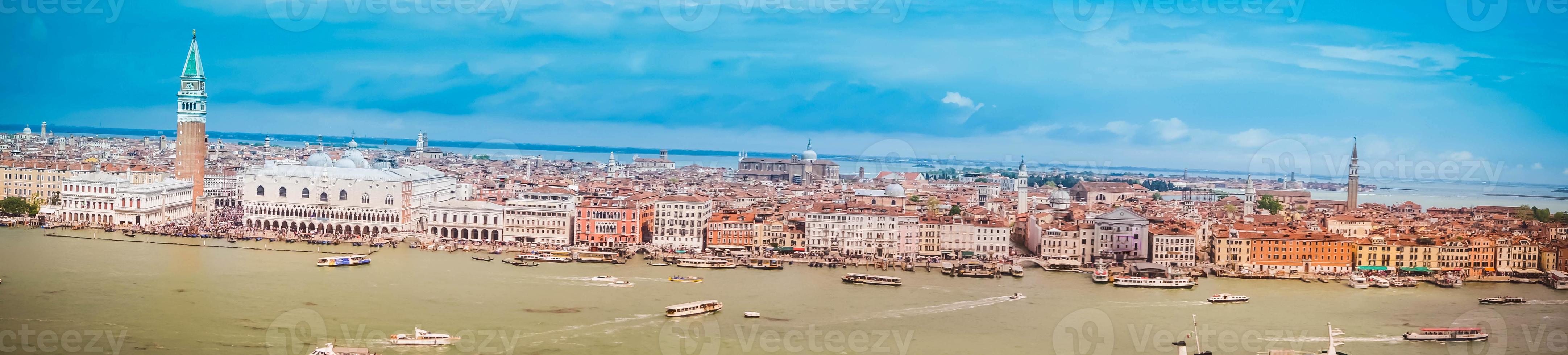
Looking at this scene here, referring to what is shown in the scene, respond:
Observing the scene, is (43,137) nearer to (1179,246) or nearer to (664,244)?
(664,244)

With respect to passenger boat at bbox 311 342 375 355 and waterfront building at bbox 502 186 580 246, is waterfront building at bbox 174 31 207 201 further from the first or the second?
passenger boat at bbox 311 342 375 355

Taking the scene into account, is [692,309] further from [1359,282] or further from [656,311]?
[1359,282]

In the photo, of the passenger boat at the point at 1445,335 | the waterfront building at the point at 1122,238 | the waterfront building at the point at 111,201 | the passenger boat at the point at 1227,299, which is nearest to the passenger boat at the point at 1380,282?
the passenger boat at the point at 1227,299

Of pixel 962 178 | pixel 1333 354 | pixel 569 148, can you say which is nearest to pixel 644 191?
pixel 1333 354

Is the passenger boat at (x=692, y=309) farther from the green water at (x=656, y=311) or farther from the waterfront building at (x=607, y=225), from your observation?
the waterfront building at (x=607, y=225)

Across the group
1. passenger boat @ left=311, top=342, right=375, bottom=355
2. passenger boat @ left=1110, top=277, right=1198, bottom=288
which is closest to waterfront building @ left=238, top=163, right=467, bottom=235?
passenger boat @ left=311, top=342, right=375, bottom=355

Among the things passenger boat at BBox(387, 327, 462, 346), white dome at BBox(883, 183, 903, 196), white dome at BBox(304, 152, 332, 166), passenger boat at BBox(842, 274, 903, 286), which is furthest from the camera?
white dome at BBox(883, 183, 903, 196)
